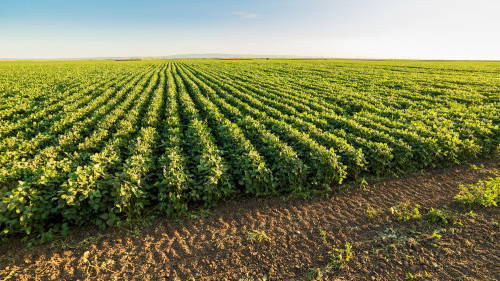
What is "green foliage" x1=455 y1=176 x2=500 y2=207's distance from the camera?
19.9 feet

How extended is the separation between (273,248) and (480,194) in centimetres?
620

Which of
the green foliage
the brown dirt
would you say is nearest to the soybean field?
the brown dirt

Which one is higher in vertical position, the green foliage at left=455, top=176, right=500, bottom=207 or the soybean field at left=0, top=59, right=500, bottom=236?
the soybean field at left=0, top=59, right=500, bottom=236

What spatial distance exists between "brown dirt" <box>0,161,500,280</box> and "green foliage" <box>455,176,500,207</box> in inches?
9.9

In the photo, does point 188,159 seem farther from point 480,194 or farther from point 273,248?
point 480,194

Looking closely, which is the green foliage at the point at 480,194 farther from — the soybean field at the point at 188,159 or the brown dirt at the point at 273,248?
the soybean field at the point at 188,159

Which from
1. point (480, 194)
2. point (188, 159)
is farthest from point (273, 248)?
point (480, 194)

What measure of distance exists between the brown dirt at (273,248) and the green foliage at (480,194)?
250 mm

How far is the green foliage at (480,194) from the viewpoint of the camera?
6071 mm

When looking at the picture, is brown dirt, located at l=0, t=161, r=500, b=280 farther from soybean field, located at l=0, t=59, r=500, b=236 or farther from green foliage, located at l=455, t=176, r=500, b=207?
soybean field, located at l=0, t=59, r=500, b=236

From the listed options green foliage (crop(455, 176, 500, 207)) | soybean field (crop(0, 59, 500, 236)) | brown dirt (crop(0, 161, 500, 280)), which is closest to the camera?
brown dirt (crop(0, 161, 500, 280))

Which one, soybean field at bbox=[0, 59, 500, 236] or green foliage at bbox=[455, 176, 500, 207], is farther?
green foliage at bbox=[455, 176, 500, 207]

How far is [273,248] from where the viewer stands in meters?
4.89

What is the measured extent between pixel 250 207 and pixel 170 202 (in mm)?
2092
